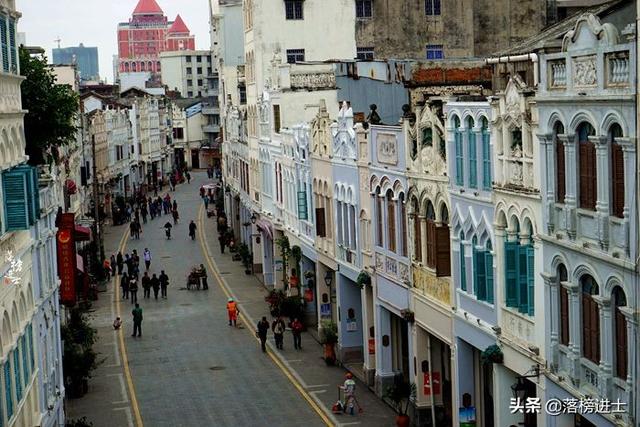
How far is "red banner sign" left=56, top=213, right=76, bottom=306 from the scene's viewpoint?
121ft

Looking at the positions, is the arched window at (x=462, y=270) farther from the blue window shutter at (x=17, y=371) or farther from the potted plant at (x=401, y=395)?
the blue window shutter at (x=17, y=371)

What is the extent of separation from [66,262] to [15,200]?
1007 cm

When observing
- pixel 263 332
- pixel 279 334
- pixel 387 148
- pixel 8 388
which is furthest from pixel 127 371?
pixel 8 388

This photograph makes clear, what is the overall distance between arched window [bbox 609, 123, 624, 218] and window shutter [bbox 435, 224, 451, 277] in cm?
986

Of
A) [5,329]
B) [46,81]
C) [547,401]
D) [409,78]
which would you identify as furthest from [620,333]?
[409,78]

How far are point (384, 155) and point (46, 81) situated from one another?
12.6m

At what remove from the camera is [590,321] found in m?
24.2

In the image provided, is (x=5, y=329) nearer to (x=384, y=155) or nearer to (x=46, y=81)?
(x=384, y=155)

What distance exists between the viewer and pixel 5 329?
25.9 m

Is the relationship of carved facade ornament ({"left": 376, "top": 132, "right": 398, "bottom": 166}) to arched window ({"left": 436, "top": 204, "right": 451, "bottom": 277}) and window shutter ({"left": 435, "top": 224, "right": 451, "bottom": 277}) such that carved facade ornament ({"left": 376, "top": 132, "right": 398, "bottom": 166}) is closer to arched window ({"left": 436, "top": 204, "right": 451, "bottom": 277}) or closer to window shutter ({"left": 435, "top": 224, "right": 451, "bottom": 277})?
arched window ({"left": 436, "top": 204, "right": 451, "bottom": 277})

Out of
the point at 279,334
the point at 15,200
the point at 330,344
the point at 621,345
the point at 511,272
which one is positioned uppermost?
the point at 15,200

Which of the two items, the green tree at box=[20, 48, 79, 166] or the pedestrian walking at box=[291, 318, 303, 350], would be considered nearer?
the green tree at box=[20, 48, 79, 166]

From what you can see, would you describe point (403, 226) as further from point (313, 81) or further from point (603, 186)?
point (313, 81)

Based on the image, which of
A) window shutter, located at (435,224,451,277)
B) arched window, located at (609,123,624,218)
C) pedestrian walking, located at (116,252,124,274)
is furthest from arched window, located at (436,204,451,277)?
pedestrian walking, located at (116,252,124,274)
